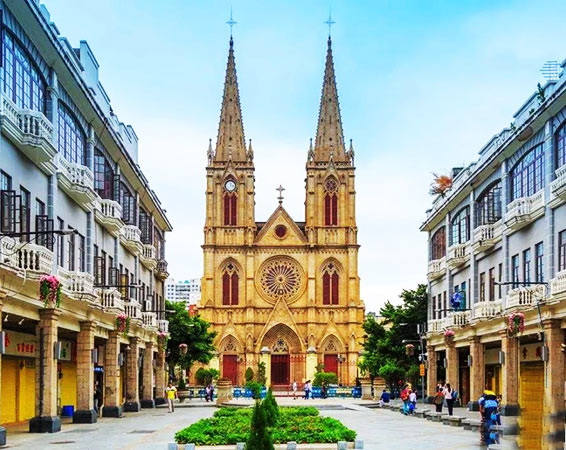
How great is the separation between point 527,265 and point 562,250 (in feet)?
15.2

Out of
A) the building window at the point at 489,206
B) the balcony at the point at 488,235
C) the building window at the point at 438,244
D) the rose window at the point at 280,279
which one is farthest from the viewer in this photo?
the rose window at the point at 280,279

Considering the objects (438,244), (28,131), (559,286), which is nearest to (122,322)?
(28,131)

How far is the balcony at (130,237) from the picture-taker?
146 ft

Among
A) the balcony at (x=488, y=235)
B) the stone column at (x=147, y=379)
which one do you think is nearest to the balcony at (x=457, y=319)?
the balcony at (x=488, y=235)

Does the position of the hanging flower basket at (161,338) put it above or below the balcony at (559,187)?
below

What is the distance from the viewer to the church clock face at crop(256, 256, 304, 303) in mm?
107312

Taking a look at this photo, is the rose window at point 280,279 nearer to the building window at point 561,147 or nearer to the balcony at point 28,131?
the building window at point 561,147

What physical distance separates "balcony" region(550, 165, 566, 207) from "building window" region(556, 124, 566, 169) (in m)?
1.27

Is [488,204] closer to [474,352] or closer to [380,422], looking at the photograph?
[474,352]

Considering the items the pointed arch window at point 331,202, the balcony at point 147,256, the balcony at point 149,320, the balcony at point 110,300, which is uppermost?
the pointed arch window at point 331,202

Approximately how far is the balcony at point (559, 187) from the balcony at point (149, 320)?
84.8 ft

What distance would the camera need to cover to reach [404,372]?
66562mm

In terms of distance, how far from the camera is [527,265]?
37.2 meters

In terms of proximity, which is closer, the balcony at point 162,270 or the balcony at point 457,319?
the balcony at point 457,319
